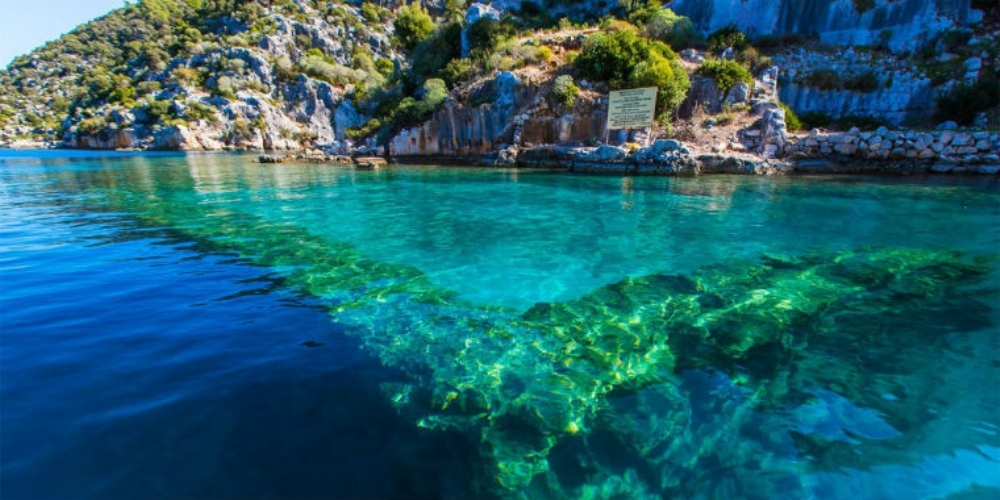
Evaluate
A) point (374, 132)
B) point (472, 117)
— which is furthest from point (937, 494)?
point (374, 132)

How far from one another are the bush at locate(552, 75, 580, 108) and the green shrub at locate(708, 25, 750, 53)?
418 inches

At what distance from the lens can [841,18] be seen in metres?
28.1

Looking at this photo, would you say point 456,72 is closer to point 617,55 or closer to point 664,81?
point 617,55

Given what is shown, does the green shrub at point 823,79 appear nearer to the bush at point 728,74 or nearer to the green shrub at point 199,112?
the bush at point 728,74

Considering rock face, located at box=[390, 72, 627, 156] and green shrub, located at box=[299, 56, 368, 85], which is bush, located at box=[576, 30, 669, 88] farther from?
green shrub, located at box=[299, 56, 368, 85]

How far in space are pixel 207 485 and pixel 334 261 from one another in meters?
5.78

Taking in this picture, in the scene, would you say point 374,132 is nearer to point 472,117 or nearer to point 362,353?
point 472,117

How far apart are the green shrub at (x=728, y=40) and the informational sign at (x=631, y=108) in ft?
33.9

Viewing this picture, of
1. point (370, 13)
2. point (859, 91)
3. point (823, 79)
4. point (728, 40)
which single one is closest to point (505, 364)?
point (823, 79)

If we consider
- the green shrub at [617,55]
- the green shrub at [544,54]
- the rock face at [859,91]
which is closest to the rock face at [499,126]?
the green shrub at [617,55]

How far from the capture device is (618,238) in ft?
32.3

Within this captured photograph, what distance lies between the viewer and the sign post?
23.6 metres

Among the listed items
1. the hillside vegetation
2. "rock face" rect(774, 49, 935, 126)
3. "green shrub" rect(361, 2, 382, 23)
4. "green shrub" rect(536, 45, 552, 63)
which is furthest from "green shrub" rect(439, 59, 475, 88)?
"green shrub" rect(361, 2, 382, 23)

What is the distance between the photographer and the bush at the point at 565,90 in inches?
1096
